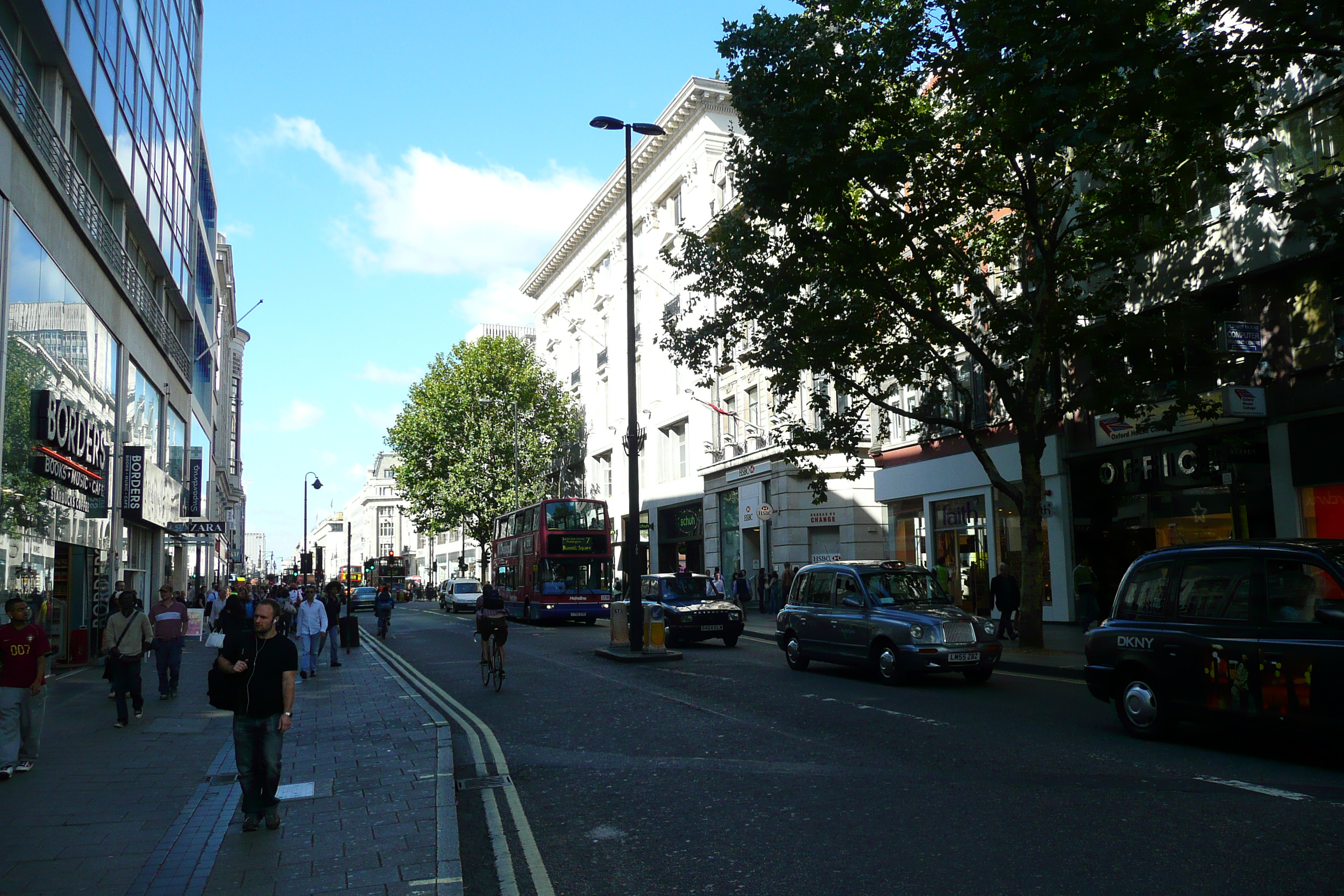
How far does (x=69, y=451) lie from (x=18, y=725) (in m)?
11.1

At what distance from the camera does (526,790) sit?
28.1 ft

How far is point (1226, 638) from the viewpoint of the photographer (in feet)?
30.7

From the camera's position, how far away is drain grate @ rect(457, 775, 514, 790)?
8.72 meters

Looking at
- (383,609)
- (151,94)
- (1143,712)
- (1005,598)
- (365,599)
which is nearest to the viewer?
(1143,712)

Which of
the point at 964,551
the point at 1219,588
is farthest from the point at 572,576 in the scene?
the point at 1219,588

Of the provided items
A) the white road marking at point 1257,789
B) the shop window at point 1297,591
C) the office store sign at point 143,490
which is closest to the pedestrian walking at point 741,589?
the office store sign at point 143,490

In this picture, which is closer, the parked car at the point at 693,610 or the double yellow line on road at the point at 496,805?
the double yellow line on road at the point at 496,805

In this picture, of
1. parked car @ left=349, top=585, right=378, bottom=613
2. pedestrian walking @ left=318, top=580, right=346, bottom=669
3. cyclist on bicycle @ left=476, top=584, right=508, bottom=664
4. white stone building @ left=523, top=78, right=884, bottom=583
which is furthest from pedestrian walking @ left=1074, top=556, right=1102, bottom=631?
parked car @ left=349, top=585, right=378, bottom=613

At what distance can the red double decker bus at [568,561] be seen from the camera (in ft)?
118

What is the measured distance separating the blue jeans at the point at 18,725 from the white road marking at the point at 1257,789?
32.5 ft

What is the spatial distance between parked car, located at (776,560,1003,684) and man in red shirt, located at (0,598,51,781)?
10.6 m

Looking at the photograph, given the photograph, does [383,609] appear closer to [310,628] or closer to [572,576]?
[572,576]

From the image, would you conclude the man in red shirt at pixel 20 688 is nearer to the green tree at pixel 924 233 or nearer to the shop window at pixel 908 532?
the green tree at pixel 924 233

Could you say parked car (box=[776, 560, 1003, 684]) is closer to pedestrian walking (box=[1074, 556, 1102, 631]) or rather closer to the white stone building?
pedestrian walking (box=[1074, 556, 1102, 631])
